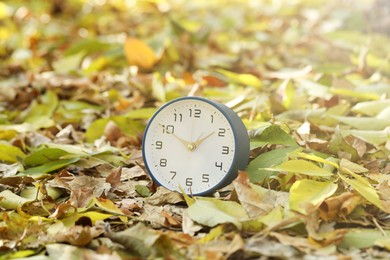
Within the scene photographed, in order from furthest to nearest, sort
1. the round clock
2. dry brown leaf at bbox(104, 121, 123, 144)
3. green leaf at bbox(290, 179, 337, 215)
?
dry brown leaf at bbox(104, 121, 123, 144) < the round clock < green leaf at bbox(290, 179, 337, 215)

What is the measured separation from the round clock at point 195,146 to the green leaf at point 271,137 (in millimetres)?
129

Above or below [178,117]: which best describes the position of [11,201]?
below

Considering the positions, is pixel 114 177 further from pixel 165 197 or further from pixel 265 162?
pixel 265 162

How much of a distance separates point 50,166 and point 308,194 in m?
0.83

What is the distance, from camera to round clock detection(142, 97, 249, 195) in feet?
6.24

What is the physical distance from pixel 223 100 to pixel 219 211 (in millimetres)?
1066

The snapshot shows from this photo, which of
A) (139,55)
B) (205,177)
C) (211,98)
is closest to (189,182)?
(205,177)

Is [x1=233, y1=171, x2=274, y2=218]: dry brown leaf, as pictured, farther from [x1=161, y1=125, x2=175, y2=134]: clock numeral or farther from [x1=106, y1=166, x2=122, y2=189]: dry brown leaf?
[x1=106, y1=166, x2=122, y2=189]: dry brown leaf

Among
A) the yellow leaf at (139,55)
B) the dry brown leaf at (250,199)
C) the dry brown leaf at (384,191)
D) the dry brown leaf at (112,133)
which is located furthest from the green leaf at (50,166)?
the yellow leaf at (139,55)

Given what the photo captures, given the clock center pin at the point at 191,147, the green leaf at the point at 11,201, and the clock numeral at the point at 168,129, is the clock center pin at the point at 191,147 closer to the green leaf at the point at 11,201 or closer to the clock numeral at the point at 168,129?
the clock numeral at the point at 168,129

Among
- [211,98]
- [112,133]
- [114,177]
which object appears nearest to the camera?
[114,177]

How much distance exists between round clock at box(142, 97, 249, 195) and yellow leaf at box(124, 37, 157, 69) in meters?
1.50

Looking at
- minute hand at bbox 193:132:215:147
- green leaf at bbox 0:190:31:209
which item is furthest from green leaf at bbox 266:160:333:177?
green leaf at bbox 0:190:31:209

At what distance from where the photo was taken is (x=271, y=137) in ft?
6.76
